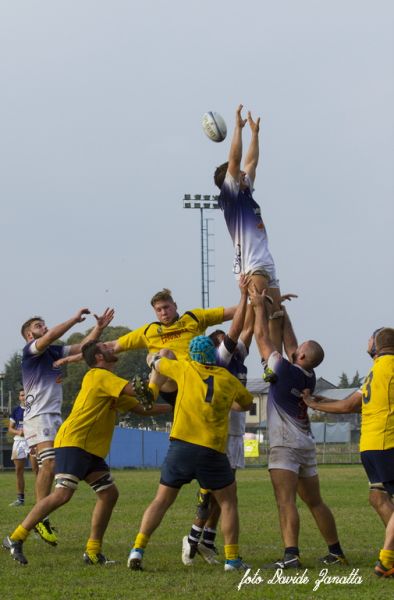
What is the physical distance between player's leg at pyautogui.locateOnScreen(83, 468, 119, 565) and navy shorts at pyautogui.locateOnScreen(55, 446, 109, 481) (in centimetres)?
14

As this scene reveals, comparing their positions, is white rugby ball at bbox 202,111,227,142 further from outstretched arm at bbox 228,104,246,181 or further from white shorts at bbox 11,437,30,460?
white shorts at bbox 11,437,30,460

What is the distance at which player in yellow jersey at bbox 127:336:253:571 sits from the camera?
1000 cm

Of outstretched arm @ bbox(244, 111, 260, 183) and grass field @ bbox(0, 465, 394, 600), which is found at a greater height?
outstretched arm @ bbox(244, 111, 260, 183)

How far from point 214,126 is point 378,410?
4.67 metres

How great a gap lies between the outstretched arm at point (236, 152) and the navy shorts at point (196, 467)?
3.40 metres

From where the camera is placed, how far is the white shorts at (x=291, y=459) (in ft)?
34.0

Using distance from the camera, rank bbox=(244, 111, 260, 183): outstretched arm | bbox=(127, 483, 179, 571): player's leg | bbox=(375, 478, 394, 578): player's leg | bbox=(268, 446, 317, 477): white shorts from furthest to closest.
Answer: bbox=(244, 111, 260, 183): outstretched arm, bbox=(268, 446, 317, 477): white shorts, bbox=(127, 483, 179, 571): player's leg, bbox=(375, 478, 394, 578): player's leg

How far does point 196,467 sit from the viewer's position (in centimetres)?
998

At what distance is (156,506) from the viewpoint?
10.0 m

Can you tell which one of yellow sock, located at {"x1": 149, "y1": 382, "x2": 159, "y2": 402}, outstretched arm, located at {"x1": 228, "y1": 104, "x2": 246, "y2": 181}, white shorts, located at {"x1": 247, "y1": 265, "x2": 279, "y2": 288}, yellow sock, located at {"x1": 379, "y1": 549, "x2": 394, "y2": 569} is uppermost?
outstretched arm, located at {"x1": 228, "y1": 104, "x2": 246, "y2": 181}

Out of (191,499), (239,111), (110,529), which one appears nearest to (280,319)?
(239,111)

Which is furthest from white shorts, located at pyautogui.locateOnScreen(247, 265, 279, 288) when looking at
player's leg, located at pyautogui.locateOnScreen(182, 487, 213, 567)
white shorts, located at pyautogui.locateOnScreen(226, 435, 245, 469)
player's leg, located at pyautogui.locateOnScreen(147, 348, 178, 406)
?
player's leg, located at pyautogui.locateOnScreen(182, 487, 213, 567)

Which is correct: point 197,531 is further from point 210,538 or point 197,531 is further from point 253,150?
point 253,150

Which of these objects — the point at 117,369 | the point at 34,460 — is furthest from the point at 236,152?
the point at 117,369
